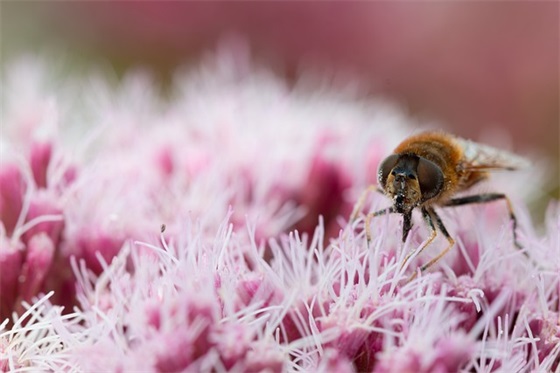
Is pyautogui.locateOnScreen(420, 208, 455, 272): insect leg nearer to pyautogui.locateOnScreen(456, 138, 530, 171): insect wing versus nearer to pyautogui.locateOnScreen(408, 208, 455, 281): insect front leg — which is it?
pyautogui.locateOnScreen(408, 208, 455, 281): insect front leg

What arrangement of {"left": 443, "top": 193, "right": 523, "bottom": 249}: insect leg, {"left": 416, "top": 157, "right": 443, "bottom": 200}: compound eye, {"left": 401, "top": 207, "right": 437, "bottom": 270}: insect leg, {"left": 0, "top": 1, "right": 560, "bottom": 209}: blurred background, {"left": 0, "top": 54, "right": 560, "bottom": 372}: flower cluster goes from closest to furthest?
{"left": 0, "top": 54, "right": 560, "bottom": 372}: flower cluster < {"left": 401, "top": 207, "right": 437, "bottom": 270}: insect leg < {"left": 416, "top": 157, "right": 443, "bottom": 200}: compound eye < {"left": 443, "top": 193, "right": 523, "bottom": 249}: insect leg < {"left": 0, "top": 1, "right": 560, "bottom": 209}: blurred background

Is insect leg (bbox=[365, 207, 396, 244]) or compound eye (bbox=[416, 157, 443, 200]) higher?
compound eye (bbox=[416, 157, 443, 200])

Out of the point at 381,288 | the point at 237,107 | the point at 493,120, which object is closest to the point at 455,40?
the point at 493,120

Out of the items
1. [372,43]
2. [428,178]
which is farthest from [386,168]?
[372,43]

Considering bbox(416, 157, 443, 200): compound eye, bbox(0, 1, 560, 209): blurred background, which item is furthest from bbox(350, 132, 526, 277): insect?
bbox(0, 1, 560, 209): blurred background

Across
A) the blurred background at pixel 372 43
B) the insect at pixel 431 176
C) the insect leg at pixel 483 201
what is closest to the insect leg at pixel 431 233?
the insect at pixel 431 176

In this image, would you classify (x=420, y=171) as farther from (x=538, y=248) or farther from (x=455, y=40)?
(x=455, y=40)

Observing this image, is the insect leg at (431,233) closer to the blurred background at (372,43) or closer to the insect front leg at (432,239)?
the insect front leg at (432,239)

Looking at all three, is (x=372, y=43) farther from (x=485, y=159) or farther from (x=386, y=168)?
(x=386, y=168)

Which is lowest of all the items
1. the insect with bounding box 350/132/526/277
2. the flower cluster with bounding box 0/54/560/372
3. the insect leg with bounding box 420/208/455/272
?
the flower cluster with bounding box 0/54/560/372
